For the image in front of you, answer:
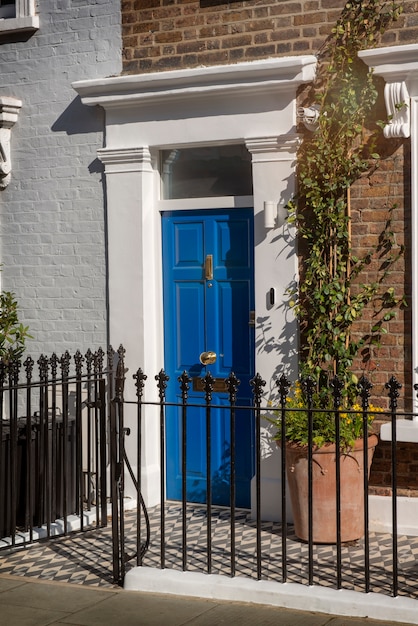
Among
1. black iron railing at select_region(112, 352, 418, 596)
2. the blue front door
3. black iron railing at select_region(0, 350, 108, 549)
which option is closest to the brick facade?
black iron railing at select_region(112, 352, 418, 596)

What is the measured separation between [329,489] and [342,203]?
1996 mm

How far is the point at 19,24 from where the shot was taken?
27.6ft

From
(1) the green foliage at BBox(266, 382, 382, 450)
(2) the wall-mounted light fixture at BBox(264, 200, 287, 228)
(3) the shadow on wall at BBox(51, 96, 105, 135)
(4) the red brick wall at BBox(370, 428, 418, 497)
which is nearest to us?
(1) the green foliage at BBox(266, 382, 382, 450)

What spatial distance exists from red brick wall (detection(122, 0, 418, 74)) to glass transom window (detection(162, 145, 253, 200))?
2.20 feet

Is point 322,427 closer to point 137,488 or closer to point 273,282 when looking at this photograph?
point 273,282

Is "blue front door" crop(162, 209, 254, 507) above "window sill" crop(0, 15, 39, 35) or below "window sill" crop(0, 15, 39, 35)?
below

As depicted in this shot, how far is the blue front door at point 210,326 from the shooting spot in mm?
7727

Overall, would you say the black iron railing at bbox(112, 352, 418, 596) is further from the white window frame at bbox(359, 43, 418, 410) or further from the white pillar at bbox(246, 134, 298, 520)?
the white window frame at bbox(359, 43, 418, 410)

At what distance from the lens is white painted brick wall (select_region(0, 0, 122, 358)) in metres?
8.16

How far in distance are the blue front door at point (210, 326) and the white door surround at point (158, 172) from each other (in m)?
0.13

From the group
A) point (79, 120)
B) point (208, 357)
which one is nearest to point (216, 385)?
point (208, 357)

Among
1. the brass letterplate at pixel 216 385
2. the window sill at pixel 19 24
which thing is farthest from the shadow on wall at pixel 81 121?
the brass letterplate at pixel 216 385

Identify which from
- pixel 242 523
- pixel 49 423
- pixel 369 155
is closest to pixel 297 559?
pixel 242 523

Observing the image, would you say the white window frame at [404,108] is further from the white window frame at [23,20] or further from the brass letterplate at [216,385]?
the white window frame at [23,20]
